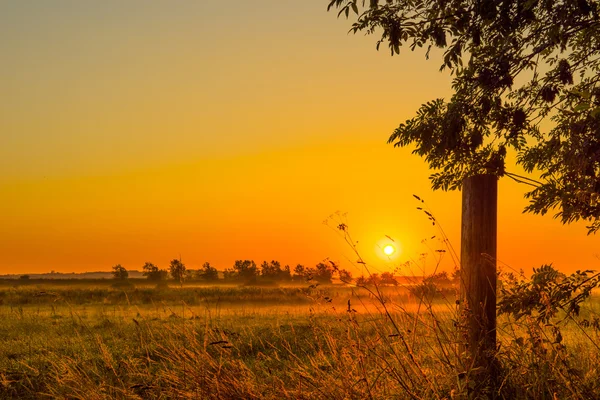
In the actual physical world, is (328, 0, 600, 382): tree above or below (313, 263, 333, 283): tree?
above

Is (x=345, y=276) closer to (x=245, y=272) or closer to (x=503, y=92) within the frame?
(x=503, y=92)

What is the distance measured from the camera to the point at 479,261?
514cm

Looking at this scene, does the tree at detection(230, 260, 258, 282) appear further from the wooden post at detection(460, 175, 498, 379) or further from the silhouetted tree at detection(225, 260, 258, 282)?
the wooden post at detection(460, 175, 498, 379)

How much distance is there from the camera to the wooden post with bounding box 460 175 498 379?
5094 mm

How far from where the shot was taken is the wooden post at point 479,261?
5094 millimetres

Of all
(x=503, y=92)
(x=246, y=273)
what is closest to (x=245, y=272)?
(x=246, y=273)

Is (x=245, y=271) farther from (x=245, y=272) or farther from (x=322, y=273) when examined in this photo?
(x=322, y=273)

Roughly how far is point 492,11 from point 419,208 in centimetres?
275

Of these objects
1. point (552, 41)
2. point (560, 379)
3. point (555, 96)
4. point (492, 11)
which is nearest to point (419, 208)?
point (560, 379)

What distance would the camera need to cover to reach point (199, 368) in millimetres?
5469

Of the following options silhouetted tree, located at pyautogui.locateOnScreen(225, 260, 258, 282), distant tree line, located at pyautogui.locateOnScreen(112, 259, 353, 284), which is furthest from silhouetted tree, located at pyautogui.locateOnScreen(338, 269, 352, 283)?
silhouetted tree, located at pyautogui.locateOnScreen(225, 260, 258, 282)

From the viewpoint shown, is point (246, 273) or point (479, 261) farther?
point (246, 273)

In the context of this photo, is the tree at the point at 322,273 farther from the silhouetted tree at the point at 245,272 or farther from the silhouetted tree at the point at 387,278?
the silhouetted tree at the point at 245,272

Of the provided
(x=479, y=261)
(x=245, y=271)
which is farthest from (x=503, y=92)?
(x=245, y=271)
